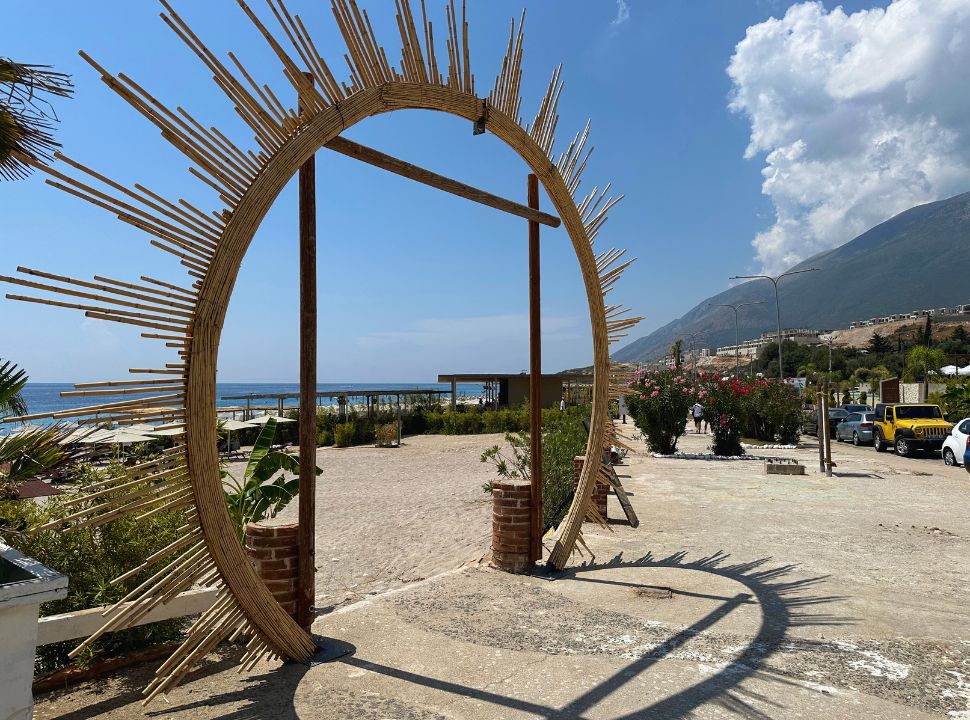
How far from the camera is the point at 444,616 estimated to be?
448 cm

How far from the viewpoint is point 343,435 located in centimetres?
2502

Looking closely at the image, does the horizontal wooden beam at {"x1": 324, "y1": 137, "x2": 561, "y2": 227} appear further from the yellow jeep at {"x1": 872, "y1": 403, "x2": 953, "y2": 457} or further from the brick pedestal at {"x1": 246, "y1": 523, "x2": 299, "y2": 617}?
the yellow jeep at {"x1": 872, "y1": 403, "x2": 953, "y2": 457}

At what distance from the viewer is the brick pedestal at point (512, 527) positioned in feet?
18.3

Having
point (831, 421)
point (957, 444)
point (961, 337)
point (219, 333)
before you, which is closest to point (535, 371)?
point (219, 333)

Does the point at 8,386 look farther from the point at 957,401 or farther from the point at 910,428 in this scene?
the point at 957,401

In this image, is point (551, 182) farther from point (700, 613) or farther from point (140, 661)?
point (140, 661)

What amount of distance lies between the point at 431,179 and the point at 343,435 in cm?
2142

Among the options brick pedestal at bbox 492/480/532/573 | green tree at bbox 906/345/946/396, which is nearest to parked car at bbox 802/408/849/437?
green tree at bbox 906/345/946/396

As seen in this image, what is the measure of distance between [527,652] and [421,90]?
145 inches

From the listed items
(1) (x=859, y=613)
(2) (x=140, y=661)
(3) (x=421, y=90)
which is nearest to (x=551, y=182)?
(3) (x=421, y=90)

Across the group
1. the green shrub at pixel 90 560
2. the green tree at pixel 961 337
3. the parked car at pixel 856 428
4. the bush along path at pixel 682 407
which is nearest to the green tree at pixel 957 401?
the parked car at pixel 856 428

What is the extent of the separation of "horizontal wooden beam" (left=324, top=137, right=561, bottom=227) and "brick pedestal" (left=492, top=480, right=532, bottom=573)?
2465 millimetres

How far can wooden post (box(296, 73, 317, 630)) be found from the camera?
380cm

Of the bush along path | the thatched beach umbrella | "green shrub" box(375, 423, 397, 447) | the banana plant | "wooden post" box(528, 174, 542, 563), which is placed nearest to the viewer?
the banana plant
